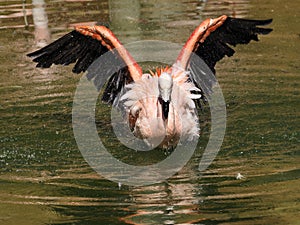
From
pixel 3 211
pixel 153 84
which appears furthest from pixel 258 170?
pixel 3 211

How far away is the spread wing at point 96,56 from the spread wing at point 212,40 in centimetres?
62

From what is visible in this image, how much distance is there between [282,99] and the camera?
10203 millimetres

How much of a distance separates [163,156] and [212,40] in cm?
152

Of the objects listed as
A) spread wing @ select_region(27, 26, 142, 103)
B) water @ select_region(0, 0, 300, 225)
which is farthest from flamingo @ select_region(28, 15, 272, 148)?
water @ select_region(0, 0, 300, 225)

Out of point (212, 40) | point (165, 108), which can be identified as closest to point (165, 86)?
point (165, 108)

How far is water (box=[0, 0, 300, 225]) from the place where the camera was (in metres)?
6.96

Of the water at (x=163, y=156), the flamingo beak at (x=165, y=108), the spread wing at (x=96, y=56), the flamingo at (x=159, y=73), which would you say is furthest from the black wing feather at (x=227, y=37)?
the flamingo beak at (x=165, y=108)

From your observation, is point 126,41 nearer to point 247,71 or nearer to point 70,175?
point 247,71

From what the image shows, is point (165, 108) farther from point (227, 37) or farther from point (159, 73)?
point (227, 37)

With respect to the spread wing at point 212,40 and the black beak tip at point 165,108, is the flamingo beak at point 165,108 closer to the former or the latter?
the black beak tip at point 165,108

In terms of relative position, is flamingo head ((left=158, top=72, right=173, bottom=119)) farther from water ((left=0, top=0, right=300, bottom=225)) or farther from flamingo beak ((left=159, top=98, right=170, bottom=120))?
Answer: water ((left=0, top=0, right=300, bottom=225))

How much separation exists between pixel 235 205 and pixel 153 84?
7.78 ft

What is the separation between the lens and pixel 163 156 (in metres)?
8.90

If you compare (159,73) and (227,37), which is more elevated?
(227,37)
